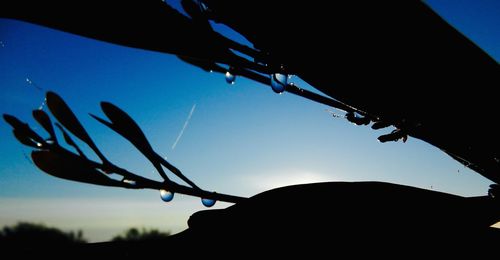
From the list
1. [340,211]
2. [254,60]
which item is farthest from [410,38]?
[340,211]

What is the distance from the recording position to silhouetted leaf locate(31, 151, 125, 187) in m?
0.81

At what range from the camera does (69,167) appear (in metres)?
0.83

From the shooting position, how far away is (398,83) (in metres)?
0.86

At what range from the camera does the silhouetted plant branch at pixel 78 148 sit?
812 mm

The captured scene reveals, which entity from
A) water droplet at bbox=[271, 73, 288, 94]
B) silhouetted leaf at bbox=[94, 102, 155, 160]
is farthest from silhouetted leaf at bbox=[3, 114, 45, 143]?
water droplet at bbox=[271, 73, 288, 94]

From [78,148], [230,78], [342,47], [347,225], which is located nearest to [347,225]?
[347,225]

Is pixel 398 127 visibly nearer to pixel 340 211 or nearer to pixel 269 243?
pixel 340 211

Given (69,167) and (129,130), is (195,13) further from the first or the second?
(69,167)

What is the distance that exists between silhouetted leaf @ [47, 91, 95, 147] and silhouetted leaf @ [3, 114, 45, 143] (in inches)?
2.8

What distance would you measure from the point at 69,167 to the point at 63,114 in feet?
0.49

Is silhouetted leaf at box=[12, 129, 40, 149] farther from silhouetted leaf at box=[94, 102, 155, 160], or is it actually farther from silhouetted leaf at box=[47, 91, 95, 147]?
silhouetted leaf at box=[94, 102, 155, 160]

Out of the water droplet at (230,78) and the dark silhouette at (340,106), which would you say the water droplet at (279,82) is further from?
the water droplet at (230,78)

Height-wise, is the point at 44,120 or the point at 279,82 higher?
the point at 279,82

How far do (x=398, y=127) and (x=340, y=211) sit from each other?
0.41 meters
